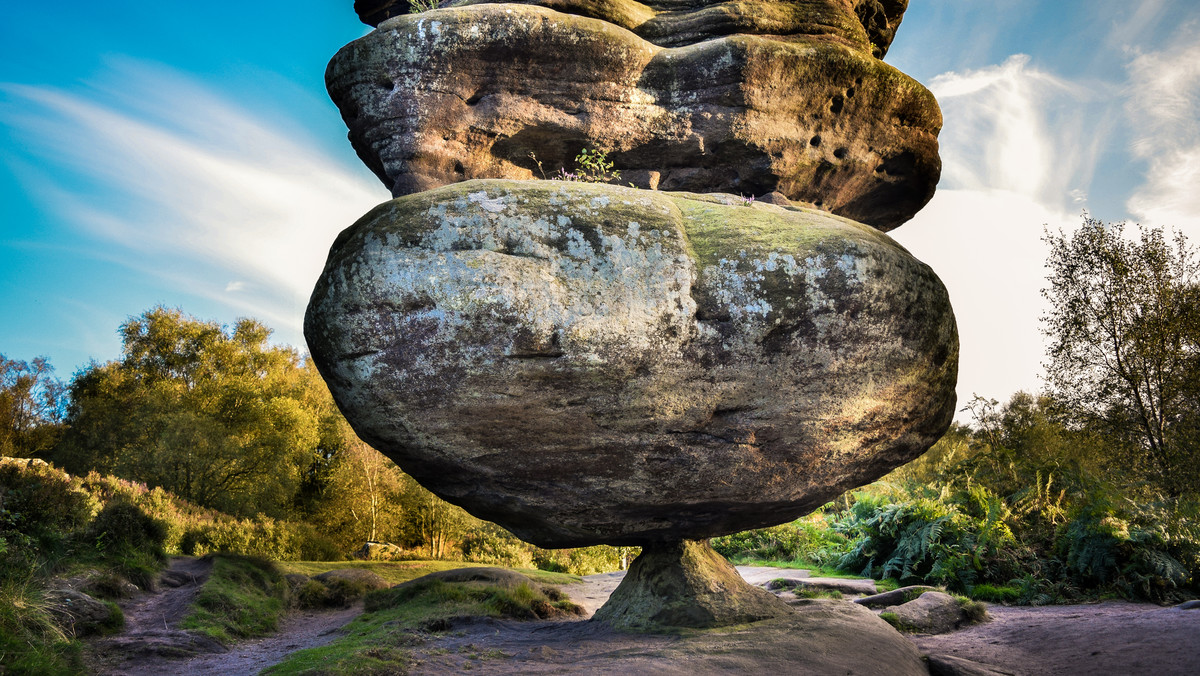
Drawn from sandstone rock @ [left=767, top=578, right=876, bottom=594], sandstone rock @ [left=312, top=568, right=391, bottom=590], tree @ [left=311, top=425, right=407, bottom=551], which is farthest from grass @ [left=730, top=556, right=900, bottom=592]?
tree @ [left=311, top=425, right=407, bottom=551]

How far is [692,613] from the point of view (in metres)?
8.60

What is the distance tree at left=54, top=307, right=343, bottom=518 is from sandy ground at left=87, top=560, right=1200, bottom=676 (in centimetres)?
820

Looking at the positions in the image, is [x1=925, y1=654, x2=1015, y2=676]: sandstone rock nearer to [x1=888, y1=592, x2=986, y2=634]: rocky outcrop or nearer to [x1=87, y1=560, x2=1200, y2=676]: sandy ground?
[x1=87, y1=560, x2=1200, y2=676]: sandy ground

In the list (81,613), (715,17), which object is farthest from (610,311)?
(81,613)

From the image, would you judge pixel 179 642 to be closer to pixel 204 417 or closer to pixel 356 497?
pixel 204 417

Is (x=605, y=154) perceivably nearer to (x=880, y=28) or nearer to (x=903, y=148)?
(x=903, y=148)

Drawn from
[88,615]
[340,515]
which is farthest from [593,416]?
[340,515]

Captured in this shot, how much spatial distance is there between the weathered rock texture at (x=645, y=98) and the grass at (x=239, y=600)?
7337 millimetres

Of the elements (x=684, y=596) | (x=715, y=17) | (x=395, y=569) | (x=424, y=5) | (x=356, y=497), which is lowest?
(x=395, y=569)

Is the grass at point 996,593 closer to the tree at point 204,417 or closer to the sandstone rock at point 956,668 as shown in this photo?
the sandstone rock at point 956,668

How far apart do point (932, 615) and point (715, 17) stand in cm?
1066

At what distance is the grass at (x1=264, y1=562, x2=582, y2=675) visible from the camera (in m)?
7.01

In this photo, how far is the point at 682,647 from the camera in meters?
7.53

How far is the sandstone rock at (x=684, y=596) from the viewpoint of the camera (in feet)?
28.3
